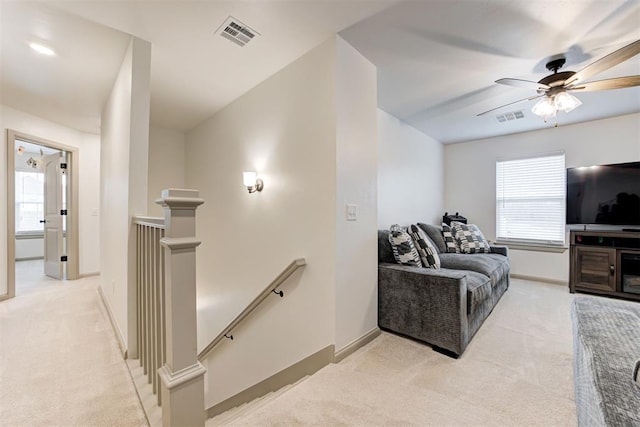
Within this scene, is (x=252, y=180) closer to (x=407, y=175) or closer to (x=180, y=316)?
(x=180, y=316)

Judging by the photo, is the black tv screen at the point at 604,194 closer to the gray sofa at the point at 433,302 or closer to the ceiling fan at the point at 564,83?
the ceiling fan at the point at 564,83

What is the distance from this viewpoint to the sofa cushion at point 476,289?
211 centimetres

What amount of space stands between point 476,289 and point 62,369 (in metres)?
3.17

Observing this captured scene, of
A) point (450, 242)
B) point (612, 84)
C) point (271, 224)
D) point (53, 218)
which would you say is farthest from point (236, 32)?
point (53, 218)

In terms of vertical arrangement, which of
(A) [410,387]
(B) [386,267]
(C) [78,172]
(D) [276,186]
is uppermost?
(C) [78,172]

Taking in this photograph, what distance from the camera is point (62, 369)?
5.93ft

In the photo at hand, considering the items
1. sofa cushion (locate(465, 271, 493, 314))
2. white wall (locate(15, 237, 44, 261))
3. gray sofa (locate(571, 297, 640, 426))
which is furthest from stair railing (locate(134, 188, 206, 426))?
white wall (locate(15, 237, 44, 261))

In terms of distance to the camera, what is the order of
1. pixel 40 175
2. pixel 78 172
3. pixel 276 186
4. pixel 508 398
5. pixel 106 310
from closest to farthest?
pixel 508 398, pixel 276 186, pixel 106 310, pixel 78 172, pixel 40 175

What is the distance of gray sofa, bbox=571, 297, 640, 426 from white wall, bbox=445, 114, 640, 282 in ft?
10.5

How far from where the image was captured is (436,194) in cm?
477

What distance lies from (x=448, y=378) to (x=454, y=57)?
2.51 meters

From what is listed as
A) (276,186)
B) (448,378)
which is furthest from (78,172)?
(448,378)

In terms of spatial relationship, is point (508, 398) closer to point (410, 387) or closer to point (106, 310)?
point (410, 387)

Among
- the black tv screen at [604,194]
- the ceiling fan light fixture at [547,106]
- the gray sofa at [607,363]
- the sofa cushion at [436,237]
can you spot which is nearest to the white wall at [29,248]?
the sofa cushion at [436,237]
